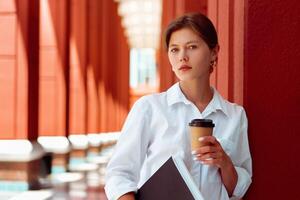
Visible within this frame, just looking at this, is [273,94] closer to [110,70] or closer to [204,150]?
[204,150]

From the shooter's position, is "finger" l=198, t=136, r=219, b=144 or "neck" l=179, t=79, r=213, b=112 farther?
"neck" l=179, t=79, r=213, b=112

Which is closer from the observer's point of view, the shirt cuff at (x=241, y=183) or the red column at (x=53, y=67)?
the shirt cuff at (x=241, y=183)

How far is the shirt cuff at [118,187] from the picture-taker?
1.41 m

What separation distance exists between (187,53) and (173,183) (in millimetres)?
402

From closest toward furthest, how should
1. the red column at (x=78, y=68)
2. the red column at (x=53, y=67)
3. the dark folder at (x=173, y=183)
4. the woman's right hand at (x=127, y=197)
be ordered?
1. the dark folder at (x=173, y=183)
2. the woman's right hand at (x=127, y=197)
3. the red column at (x=53, y=67)
4. the red column at (x=78, y=68)

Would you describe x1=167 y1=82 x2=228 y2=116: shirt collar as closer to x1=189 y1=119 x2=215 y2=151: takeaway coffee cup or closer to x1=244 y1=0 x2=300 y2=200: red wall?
x1=189 y1=119 x2=215 y2=151: takeaway coffee cup

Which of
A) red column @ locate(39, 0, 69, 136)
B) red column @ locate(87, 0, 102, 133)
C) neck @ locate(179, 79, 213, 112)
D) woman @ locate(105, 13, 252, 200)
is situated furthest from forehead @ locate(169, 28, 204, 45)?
red column @ locate(87, 0, 102, 133)

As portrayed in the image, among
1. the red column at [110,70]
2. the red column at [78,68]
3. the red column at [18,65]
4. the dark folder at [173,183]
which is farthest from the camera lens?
the red column at [110,70]

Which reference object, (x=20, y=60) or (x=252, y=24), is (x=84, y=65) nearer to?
(x=20, y=60)

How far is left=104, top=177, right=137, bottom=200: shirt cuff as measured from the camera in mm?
1405

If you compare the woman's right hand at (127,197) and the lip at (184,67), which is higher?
the lip at (184,67)

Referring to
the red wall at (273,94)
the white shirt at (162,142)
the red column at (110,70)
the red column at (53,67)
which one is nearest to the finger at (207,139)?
the white shirt at (162,142)

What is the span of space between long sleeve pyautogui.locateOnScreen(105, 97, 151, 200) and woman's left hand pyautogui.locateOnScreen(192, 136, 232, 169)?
19 centimetres

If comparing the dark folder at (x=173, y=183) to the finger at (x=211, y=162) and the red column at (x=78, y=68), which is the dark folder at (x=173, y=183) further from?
the red column at (x=78, y=68)
